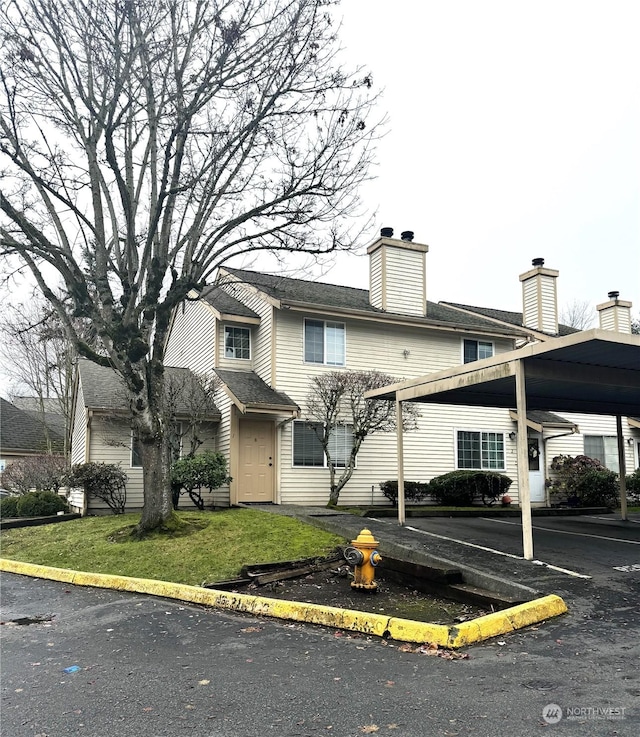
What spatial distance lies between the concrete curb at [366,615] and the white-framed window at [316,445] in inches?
336

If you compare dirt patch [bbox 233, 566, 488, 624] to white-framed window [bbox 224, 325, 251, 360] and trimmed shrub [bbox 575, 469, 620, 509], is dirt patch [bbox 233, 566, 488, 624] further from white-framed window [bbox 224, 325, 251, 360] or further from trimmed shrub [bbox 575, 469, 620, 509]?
trimmed shrub [bbox 575, 469, 620, 509]

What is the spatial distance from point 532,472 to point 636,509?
345 centimetres

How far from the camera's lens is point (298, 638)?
6020 mm

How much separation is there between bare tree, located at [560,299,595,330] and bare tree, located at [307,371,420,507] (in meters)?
38.5

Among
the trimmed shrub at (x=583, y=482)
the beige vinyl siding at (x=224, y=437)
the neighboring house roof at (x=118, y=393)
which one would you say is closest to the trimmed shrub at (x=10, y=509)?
the neighboring house roof at (x=118, y=393)

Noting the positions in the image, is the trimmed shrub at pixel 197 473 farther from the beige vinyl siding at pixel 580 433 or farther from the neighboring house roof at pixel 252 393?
the beige vinyl siding at pixel 580 433

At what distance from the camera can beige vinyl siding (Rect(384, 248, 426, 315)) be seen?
62.7ft

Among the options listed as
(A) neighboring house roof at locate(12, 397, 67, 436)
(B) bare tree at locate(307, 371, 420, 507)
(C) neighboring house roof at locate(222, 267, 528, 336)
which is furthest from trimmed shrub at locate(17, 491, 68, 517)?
(A) neighboring house roof at locate(12, 397, 67, 436)

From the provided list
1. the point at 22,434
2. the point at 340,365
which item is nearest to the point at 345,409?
the point at 340,365

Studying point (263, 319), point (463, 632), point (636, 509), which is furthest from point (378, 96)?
point (636, 509)

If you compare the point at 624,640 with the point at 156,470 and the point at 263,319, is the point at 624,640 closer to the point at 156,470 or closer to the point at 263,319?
the point at 156,470

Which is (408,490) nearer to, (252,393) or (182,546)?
(252,393)

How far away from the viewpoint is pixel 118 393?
16547 mm

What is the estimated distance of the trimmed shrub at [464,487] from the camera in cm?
1809
